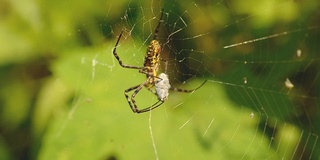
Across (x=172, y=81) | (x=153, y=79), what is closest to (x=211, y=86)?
(x=172, y=81)

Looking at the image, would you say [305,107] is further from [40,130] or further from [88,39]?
[40,130]

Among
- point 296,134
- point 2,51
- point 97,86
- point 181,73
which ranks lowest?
point 296,134

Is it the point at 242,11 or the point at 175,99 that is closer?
the point at 242,11

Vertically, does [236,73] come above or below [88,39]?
below

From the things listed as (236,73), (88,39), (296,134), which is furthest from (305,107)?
(88,39)

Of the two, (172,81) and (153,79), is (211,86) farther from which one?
(153,79)
